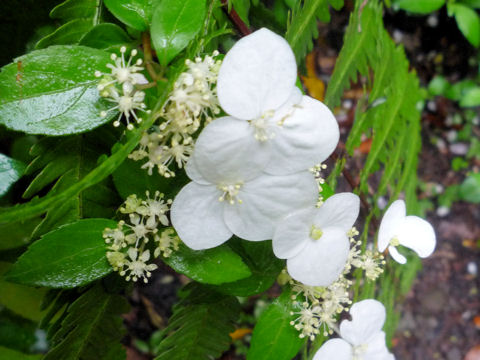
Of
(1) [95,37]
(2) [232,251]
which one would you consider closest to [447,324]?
(2) [232,251]

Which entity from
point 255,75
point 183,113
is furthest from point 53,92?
point 255,75

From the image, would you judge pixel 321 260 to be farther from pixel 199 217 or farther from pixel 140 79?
pixel 140 79

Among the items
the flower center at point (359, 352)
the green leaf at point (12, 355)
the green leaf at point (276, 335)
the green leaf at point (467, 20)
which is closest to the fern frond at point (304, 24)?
the green leaf at point (276, 335)

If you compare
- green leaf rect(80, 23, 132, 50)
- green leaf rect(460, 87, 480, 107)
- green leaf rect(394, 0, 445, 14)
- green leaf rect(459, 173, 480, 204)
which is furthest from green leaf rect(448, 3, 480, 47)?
green leaf rect(80, 23, 132, 50)

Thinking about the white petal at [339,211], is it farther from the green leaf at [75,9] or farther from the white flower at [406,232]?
the green leaf at [75,9]

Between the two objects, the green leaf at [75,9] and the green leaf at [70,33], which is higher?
the green leaf at [75,9]
